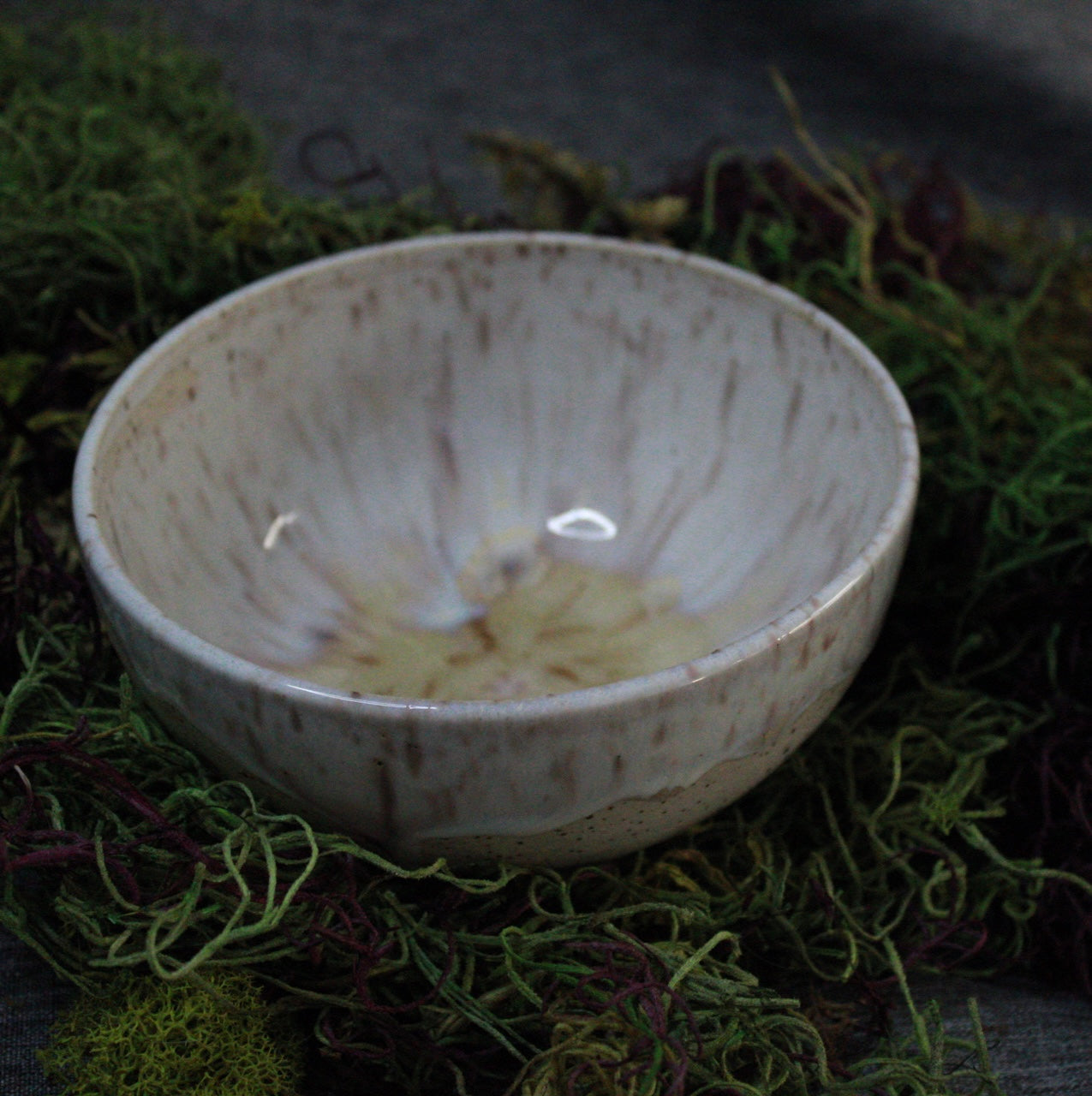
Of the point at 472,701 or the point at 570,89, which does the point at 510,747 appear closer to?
the point at 472,701

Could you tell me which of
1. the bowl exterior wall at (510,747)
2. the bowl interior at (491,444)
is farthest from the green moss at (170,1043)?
the bowl interior at (491,444)

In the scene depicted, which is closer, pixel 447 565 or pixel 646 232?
pixel 447 565

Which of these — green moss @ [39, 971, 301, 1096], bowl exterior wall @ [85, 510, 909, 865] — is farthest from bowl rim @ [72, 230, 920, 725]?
green moss @ [39, 971, 301, 1096]

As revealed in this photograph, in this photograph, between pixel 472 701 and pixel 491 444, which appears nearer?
pixel 472 701

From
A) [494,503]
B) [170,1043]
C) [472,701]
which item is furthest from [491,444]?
[170,1043]

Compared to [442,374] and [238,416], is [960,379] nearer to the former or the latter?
[442,374]

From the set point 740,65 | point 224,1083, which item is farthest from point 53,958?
point 740,65

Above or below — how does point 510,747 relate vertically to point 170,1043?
above
